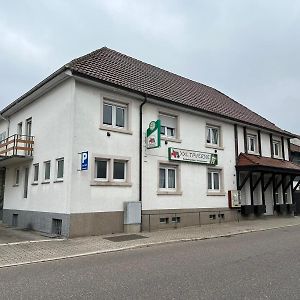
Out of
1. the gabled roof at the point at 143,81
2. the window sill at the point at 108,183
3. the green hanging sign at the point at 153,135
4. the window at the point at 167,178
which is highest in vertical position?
the gabled roof at the point at 143,81

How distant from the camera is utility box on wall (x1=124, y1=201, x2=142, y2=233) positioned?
14391 mm

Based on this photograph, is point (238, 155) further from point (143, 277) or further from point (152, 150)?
point (143, 277)

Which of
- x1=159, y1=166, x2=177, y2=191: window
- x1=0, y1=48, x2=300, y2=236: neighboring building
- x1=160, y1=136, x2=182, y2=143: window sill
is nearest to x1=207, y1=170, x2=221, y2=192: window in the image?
x1=0, y1=48, x2=300, y2=236: neighboring building

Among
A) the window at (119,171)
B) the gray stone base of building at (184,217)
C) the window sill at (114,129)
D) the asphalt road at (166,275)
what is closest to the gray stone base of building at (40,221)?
the window at (119,171)

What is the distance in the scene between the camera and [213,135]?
768 inches

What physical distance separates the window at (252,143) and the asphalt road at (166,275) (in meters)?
11.8

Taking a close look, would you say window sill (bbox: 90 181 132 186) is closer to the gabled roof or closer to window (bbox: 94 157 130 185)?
window (bbox: 94 157 130 185)

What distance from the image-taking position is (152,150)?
15.9m

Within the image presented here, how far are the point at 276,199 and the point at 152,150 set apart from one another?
11072 mm

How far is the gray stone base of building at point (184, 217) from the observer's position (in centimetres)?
1534

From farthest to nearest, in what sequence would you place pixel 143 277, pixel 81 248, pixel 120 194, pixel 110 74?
1. pixel 110 74
2. pixel 120 194
3. pixel 81 248
4. pixel 143 277

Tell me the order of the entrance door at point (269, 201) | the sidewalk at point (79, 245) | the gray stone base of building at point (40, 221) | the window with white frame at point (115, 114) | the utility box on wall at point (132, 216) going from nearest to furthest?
the sidewalk at point (79, 245) < the gray stone base of building at point (40, 221) < the utility box on wall at point (132, 216) < the window with white frame at point (115, 114) < the entrance door at point (269, 201)

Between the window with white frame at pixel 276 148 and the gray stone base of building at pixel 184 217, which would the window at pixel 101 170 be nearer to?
the gray stone base of building at pixel 184 217

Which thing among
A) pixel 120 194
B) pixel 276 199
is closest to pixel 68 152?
pixel 120 194
